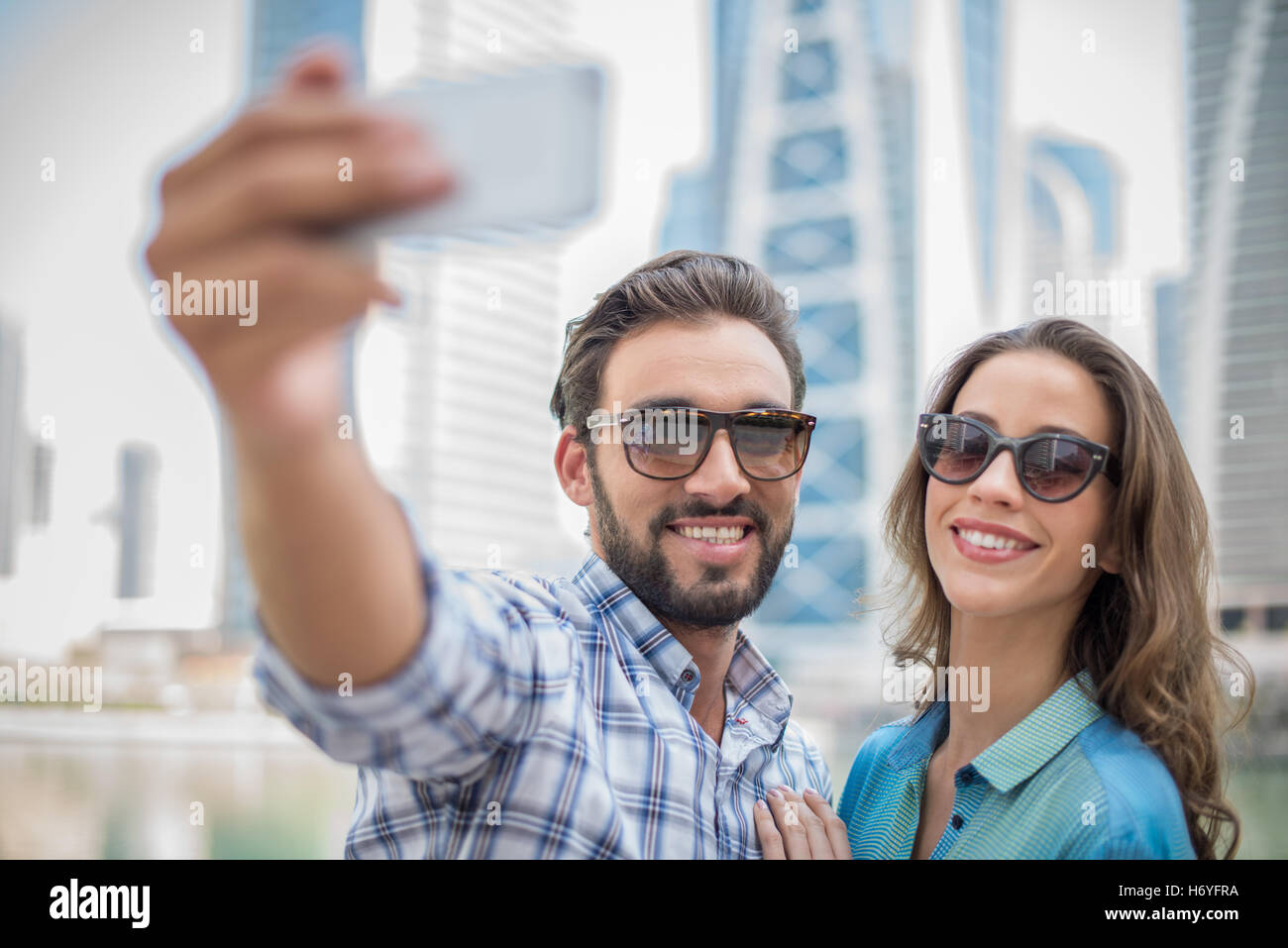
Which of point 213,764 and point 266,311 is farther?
point 213,764

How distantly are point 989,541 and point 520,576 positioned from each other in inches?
47.1

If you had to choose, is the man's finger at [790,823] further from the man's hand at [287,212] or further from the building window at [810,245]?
the building window at [810,245]

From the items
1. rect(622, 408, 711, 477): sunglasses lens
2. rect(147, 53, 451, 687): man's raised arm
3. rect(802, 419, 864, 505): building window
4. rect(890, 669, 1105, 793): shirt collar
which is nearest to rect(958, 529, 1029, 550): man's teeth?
rect(890, 669, 1105, 793): shirt collar

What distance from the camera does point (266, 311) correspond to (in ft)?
3.11

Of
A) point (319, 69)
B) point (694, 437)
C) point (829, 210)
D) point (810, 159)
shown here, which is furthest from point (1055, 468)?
point (810, 159)

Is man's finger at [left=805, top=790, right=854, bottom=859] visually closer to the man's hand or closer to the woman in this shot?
the woman

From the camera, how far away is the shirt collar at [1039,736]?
88.7 inches

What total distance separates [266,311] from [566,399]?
5.83ft

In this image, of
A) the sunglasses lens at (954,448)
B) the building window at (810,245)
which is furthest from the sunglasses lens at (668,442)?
the building window at (810,245)

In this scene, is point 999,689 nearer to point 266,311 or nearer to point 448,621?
point 448,621

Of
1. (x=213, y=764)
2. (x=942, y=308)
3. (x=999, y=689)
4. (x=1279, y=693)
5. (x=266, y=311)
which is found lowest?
(x=213, y=764)

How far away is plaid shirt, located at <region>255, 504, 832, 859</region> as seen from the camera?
1455 mm

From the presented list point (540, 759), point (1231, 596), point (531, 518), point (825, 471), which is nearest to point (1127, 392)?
point (540, 759)

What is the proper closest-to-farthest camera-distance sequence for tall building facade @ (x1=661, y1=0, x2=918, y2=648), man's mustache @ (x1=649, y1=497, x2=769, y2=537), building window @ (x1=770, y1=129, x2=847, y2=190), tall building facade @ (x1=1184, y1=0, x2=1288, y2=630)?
man's mustache @ (x1=649, y1=497, x2=769, y2=537), tall building facade @ (x1=1184, y1=0, x2=1288, y2=630), tall building facade @ (x1=661, y1=0, x2=918, y2=648), building window @ (x1=770, y1=129, x2=847, y2=190)
